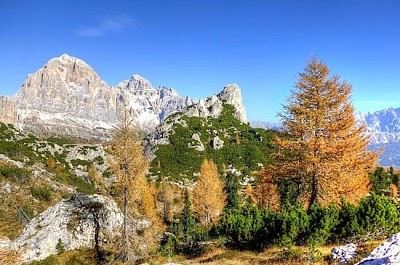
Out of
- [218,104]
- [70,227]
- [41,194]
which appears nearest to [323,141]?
[70,227]

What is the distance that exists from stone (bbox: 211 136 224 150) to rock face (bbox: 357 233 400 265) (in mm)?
103433

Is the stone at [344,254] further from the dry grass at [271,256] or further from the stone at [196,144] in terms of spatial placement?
the stone at [196,144]

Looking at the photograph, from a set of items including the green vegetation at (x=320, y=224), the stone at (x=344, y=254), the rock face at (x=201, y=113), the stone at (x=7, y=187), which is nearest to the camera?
the stone at (x=344, y=254)

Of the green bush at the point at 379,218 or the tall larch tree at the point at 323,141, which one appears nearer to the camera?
the green bush at the point at 379,218

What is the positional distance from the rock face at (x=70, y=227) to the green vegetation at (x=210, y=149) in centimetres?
6933

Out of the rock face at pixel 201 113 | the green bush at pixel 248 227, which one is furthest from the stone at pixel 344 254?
the rock face at pixel 201 113

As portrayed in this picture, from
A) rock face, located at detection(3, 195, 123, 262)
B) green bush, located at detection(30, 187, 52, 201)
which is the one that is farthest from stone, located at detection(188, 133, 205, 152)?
rock face, located at detection(3, 195, 123, 262)

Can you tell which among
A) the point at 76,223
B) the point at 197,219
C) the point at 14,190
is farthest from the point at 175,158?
the point at 76,223

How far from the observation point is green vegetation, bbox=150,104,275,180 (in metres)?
104

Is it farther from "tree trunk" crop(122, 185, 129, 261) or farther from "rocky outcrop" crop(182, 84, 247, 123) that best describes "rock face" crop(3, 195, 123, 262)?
"rocky outcrop" crop(182, 84, 247, 123)

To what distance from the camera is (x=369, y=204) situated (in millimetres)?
18062

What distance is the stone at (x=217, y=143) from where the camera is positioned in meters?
112

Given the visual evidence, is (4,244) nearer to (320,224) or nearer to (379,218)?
(320,224)

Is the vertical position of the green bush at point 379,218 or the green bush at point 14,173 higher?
the green bush at point 14,173
